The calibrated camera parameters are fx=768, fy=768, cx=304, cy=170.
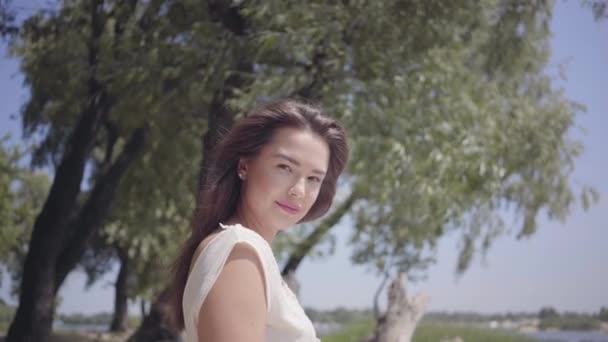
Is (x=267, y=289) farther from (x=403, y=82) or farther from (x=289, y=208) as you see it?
(x=403, y=82)

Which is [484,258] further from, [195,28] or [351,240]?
[195,28]

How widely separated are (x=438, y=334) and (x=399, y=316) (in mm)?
4340

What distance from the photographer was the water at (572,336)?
11.1 m

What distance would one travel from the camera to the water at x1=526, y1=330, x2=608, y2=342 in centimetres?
1109

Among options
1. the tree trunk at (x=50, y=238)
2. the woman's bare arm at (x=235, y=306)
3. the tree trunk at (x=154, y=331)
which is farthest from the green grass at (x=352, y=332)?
the woman's bare arm at (x=235, y=306)

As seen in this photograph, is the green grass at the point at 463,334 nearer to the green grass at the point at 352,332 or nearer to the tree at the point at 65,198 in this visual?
the green grass at the point at 352,332

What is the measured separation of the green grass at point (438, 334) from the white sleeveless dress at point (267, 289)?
363 inches

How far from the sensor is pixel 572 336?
11.7 m

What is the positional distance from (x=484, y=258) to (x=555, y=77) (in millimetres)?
2649

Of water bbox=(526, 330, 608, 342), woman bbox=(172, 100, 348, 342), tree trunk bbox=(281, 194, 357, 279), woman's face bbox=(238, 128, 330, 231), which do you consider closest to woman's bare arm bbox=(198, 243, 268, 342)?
woman bbox=(172, 100, 348, 342)

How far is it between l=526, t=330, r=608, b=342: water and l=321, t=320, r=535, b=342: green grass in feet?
2.15

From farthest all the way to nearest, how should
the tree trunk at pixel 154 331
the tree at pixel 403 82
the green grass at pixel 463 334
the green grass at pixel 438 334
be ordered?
1. the green grass at pixel 463 334
2. the green grass at pixel 438 334
3. the tree trunk at pixel 154 331
4. the tree at pixel 403 82

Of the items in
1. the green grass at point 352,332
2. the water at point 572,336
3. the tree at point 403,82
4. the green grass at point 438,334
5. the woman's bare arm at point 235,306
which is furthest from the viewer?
the water at point 572,336

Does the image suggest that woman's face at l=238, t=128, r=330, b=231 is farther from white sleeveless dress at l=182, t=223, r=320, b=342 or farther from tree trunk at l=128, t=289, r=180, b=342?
tree trunk at l=128, t=289, r=180, b=342
